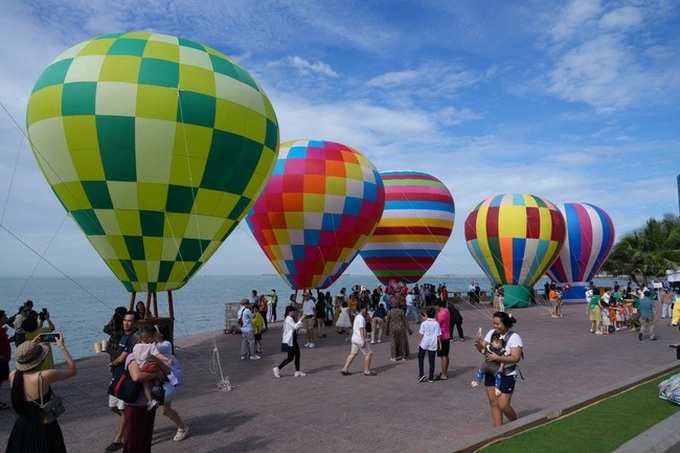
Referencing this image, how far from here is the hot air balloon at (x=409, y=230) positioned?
94.9 ft

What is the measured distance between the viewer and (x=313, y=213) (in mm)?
20016

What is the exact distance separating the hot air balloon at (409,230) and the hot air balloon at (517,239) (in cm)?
233

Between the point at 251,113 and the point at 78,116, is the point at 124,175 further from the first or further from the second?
the point at 251,113

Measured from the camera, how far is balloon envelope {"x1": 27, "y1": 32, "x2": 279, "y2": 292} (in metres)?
11.0

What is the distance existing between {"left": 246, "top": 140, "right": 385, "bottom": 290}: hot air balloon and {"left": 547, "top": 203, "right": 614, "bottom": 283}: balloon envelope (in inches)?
654

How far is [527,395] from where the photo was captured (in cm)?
849

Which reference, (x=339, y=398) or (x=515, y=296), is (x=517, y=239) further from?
(x=339, y=398)

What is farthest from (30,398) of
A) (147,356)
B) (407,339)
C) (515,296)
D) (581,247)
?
(581,247)

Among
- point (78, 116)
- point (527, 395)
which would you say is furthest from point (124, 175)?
point (527, 395)

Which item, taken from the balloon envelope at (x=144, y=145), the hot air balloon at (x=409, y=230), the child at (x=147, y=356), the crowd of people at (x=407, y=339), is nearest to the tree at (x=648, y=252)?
the hot air balloon at (x=409, y=230)

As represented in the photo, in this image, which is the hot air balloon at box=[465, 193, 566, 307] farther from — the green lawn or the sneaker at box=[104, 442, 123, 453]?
the sneaker at box=[104, 442, 123, 453]

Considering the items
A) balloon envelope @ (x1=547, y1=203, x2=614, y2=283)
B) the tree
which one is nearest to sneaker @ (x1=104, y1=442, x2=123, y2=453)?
balloon envelope @ (x1=547, y1=203, x2=614, y2=283)

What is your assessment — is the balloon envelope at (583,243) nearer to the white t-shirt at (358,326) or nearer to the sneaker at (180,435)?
the white t-shirt at (358,326)

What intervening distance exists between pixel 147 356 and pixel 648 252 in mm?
49334
